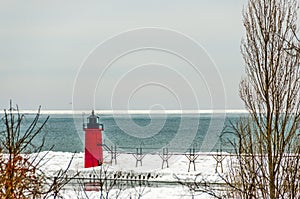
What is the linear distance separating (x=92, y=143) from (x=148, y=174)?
4133 millimetres

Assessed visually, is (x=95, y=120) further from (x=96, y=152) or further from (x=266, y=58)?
→ (x=266, y=58)

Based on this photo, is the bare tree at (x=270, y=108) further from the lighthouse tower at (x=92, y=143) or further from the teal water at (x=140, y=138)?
the lighthouse tower at (x=92, y=143)

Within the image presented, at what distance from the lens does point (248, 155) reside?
515 centimetres

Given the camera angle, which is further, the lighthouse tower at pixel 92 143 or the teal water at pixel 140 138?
the teal water at pixel 140 138

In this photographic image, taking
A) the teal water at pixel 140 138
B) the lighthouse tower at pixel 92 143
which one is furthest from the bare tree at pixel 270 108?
the lighthouse tower at pixel 92 143

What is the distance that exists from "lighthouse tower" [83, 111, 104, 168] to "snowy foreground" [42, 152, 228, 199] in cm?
43

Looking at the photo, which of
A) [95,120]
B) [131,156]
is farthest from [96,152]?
[131,156]

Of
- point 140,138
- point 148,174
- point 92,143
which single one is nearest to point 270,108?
point 148,174

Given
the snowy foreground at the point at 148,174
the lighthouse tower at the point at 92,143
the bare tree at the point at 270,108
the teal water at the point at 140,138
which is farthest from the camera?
the teal water at the point at 140,138

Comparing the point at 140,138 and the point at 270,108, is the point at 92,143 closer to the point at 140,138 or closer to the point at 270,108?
the point at 270,108

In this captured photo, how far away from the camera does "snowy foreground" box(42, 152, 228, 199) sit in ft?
35.8

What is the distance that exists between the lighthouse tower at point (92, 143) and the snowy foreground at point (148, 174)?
43 centimetres

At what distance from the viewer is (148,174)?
1435 centimetres

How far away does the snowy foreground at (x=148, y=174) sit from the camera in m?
10.9
